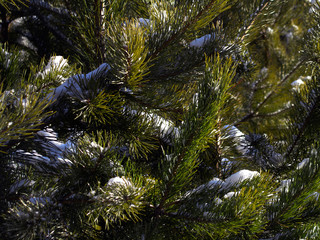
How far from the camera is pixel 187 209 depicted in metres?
0.82

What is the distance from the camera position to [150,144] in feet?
3.48

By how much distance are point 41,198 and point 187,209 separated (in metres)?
0.38

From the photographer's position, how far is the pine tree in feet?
2.46

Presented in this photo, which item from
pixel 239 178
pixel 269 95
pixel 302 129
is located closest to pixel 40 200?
pixel 239 178

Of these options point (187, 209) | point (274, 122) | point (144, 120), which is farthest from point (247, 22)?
point (274, 122)

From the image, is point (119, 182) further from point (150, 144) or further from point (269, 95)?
point (269, 95)

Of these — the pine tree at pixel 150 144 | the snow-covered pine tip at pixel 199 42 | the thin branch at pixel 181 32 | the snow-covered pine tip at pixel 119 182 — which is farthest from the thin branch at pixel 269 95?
the snow-covered pine tip at pixel 119 182

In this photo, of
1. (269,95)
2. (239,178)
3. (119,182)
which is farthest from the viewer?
(269,95)

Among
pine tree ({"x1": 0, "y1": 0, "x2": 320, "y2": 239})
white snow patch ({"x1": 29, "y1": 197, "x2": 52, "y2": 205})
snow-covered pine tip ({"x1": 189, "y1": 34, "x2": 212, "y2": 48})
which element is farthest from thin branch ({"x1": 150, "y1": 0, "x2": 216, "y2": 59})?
white snow patch ({"x1": 29, "y1": 197, "x2": 52, "y2": 205})

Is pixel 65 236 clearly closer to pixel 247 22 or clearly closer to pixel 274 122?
pixel 247 22

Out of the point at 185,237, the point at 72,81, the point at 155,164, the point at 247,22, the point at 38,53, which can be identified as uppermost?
the point at 38,53

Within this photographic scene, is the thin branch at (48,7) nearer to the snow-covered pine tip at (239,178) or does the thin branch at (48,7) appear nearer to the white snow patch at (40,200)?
the white snow patch at (40,200)

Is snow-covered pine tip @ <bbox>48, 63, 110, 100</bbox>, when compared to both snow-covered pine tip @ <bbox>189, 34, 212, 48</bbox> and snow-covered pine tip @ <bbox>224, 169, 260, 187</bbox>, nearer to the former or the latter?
snow-covered pine tip @ <bbox>189, 34, 212, 48</bbox>

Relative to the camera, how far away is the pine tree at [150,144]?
751 millimetres
